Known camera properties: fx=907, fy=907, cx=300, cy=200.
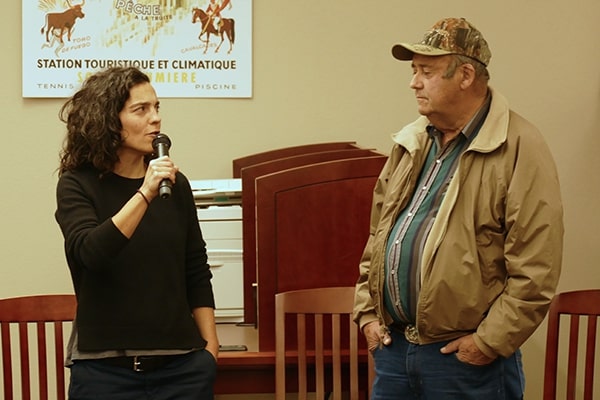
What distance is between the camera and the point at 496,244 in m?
2.16

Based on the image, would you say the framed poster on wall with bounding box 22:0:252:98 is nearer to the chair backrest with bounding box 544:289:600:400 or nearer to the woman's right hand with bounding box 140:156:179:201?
the chair backrest with bounding box 544:289:600:400

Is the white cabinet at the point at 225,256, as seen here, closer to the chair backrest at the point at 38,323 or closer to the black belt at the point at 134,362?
the chair backrest at the point at 38,323

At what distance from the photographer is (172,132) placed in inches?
150

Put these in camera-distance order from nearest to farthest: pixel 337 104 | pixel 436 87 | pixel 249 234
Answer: pixel 436 87, pixel 249 234, pixel 337 104

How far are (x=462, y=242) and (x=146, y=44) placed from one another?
81.4 inches

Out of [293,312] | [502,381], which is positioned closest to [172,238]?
[293,312]

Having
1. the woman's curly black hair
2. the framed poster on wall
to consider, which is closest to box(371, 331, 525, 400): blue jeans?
the woman's curly black hair

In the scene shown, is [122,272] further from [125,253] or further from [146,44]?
[146,44]

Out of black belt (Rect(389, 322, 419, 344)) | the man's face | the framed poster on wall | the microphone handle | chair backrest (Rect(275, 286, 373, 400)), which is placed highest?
the framed poster on wall

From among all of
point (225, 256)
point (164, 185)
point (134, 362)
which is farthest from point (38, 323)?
point (164, 185)

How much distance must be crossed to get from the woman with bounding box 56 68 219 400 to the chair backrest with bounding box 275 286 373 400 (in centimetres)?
48

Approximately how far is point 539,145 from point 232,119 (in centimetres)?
190

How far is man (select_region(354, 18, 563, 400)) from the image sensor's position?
2.10 meters

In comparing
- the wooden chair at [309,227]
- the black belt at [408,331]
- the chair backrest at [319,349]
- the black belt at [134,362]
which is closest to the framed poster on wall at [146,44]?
the wooden chair at [309,227]
